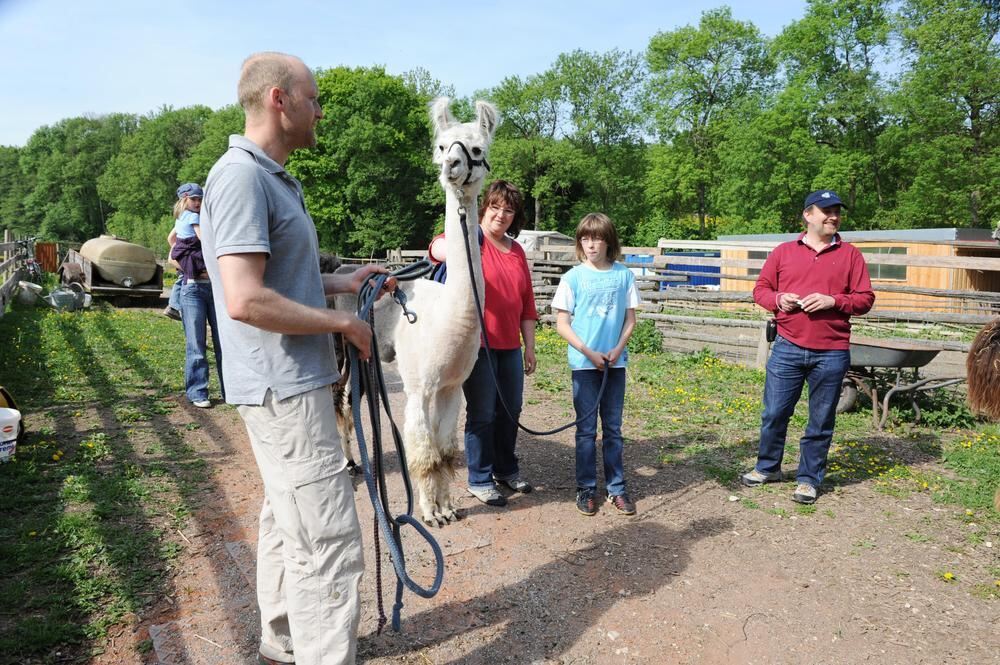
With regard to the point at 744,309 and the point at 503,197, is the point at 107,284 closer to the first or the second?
the point at 503,197

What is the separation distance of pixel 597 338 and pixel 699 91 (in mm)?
36704

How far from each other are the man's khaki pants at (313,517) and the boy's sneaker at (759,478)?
3.31 metres

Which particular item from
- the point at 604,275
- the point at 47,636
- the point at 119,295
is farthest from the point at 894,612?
the point at 119,295

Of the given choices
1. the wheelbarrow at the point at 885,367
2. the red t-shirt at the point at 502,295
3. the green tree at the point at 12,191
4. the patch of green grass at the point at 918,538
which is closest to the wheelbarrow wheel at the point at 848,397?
the wheelbarrow at the point at 885,367

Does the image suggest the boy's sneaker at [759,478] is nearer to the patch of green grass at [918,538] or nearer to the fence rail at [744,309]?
the patch of green grass at [918,538]

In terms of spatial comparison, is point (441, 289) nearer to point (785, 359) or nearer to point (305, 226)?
point (305, 226)

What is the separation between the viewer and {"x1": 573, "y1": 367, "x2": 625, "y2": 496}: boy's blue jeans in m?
3.93

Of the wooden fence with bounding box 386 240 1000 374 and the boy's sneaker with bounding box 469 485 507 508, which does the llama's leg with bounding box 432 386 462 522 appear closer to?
the boy's sneaker with bounding box 469 485 507 508

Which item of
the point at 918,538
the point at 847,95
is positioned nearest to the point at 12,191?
the point at 847,95

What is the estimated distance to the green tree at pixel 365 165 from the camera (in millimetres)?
36906

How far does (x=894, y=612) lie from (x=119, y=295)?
1584 cm

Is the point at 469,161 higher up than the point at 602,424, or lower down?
higher up

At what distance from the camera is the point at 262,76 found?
1893 millimetres

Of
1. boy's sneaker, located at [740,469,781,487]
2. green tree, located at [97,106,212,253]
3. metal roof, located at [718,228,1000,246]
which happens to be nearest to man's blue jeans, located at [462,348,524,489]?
boy's sneaker, located at [740,469,781,487]
